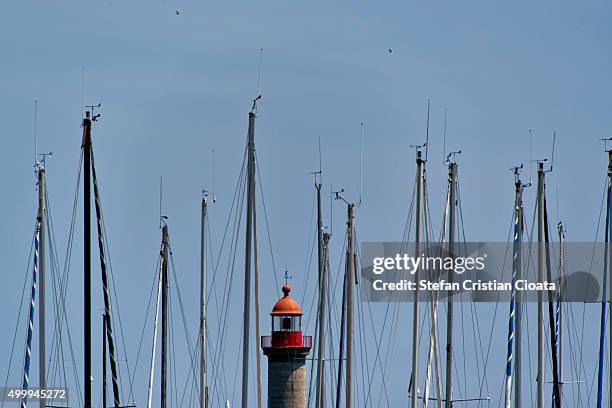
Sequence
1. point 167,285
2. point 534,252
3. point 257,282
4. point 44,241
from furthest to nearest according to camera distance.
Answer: point 167,285
point 534,252
point 44,241
point 257,282

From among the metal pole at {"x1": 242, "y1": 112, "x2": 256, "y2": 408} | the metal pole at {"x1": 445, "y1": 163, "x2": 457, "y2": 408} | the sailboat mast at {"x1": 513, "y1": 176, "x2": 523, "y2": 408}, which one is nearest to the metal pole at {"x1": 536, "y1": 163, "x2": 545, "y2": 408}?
the sailboat mast at {"x1": 513, "y1": 176, "x2": 523, "y2": 408}

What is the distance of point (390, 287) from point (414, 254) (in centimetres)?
490

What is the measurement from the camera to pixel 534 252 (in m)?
57.1

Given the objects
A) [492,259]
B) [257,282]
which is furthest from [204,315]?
[257,282]

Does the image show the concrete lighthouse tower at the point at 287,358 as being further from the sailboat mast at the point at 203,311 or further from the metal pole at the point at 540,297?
the metal pole at the point at 540,297

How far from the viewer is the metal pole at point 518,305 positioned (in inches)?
2114

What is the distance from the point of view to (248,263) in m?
44.8

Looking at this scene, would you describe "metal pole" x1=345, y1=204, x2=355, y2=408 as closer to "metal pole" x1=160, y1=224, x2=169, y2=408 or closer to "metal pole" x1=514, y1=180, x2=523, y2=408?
"metal pole" x1=514, y1=180, x2=523, y2=408

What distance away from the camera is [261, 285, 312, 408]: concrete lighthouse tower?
64000 mm

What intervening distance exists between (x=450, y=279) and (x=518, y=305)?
2.61 meters

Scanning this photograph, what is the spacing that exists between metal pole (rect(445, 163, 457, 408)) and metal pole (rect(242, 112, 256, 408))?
9.61 metres

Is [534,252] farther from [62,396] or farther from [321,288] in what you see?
[62,396]

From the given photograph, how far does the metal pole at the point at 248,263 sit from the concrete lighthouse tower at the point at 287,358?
18445 mm

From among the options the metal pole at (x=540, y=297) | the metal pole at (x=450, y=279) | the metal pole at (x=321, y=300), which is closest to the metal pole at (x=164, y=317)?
the metal pole at (x=321, y=300)
